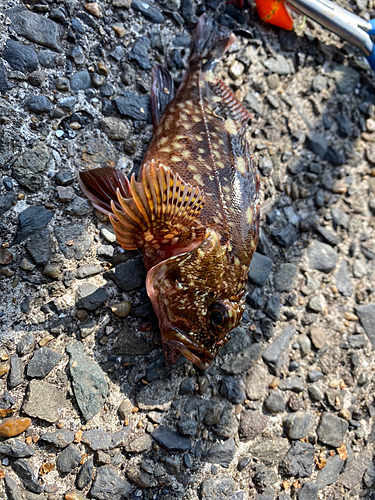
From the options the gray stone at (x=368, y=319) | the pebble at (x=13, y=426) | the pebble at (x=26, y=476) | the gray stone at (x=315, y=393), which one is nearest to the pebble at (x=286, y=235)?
the gray stone at (x=368, y=319)

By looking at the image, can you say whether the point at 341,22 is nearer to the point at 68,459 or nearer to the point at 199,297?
the point at 199,297


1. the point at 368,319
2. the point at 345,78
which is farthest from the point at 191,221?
the point at 345,78

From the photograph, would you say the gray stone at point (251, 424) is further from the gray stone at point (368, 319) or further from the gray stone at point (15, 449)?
the gray stone at point (15, 449)

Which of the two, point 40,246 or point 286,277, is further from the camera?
point 286,277

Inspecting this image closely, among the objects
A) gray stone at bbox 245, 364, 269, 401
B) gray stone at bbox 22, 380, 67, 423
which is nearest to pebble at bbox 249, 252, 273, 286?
gray stone at bbox 245, 364, 269, 401

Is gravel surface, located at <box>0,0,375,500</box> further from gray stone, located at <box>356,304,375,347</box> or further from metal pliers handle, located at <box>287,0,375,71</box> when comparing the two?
metal pliers handle, located at <box>287,0,375,71</box>

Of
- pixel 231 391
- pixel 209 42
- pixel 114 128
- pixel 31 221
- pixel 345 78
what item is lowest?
pixel 231 391

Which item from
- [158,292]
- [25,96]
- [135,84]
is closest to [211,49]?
[135,84]
